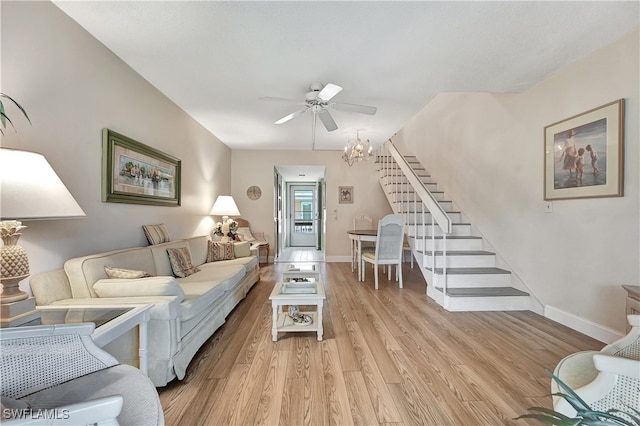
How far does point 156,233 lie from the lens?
2.86 m

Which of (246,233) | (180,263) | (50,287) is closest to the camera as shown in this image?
(50,287)

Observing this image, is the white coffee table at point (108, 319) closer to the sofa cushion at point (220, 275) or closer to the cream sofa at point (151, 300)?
the cream sofa at point (151, 300)

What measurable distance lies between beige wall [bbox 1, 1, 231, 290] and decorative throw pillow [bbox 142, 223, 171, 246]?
0.08 m

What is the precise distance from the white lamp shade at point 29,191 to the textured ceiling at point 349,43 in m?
1.21

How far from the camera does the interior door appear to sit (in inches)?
367

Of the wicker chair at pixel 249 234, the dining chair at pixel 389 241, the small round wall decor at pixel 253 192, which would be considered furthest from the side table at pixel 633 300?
the small round wall decor at pixel 253 192

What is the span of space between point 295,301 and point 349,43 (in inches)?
84.3

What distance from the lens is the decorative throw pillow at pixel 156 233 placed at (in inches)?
109

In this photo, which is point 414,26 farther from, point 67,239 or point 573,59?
point 67,239

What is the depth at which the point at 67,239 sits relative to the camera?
1902 mm

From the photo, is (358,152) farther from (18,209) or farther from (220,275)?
(18,209)

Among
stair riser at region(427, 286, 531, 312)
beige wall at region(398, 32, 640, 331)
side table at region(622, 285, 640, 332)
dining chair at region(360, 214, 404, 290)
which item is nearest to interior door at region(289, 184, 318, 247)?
dining chair at region(360, 214, 404, 290)

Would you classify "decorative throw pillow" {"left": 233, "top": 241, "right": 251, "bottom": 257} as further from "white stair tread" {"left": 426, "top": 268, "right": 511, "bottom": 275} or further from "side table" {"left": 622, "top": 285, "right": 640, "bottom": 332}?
"side table" {"left": 622, "top": 285, "right": 640, "bottom": 332}

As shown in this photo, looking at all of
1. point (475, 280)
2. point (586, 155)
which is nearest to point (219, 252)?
point (475, 280)
